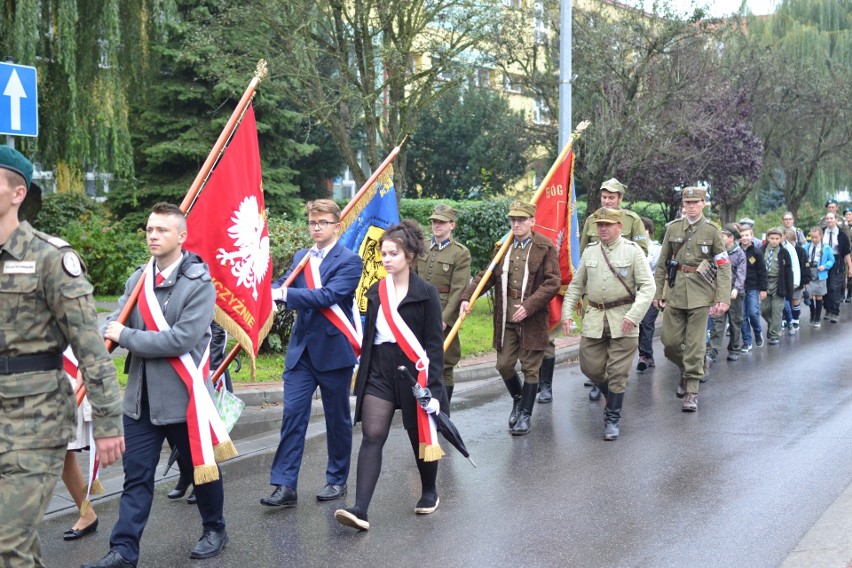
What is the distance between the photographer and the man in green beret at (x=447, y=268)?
351 inches

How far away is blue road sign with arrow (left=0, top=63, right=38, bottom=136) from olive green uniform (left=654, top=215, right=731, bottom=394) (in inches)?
238

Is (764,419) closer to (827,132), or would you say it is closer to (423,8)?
(423,8)

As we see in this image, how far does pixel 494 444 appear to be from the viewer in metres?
8.34

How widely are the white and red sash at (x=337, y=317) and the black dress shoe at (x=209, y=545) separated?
1.56m

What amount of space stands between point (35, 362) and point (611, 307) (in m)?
5.65

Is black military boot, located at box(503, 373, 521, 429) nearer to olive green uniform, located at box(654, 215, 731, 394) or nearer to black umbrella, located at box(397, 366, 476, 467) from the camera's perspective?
olive green uniform, located at box(654, 215, 731, 394)

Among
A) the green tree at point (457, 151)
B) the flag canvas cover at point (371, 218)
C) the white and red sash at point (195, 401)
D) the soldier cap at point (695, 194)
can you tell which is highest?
the green tree at point (457, 151)

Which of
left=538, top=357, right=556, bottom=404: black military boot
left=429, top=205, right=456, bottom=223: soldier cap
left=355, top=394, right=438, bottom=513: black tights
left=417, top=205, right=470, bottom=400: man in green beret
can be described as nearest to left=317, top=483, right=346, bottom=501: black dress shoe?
left=355, top=394, right=438, bottom=513: black tights

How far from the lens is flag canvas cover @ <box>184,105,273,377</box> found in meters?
6.31

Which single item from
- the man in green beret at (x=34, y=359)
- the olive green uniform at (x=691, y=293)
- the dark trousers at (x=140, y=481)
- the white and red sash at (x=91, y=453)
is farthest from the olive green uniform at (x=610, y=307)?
the man in green beret at (x=34, y=359)

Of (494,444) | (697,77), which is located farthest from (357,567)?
(697,77)

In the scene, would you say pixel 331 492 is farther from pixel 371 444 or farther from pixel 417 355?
pixel 417 355

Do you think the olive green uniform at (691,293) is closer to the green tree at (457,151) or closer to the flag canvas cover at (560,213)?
the flag canvas cover at (560,213)

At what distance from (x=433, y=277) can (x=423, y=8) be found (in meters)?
9.59
